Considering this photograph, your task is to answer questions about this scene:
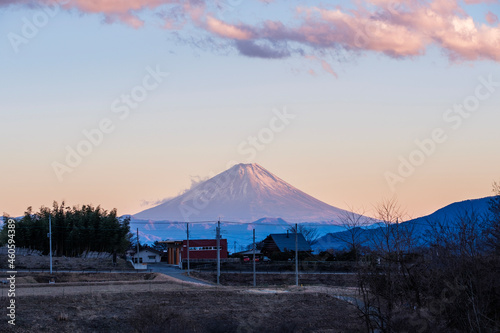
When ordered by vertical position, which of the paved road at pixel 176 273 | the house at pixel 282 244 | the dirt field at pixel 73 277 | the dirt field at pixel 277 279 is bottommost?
the dirt field at pixel 277 279

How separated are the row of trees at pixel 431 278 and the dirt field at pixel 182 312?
13.8 feet

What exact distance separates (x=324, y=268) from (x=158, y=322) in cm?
4603

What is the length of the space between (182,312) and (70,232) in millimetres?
48124

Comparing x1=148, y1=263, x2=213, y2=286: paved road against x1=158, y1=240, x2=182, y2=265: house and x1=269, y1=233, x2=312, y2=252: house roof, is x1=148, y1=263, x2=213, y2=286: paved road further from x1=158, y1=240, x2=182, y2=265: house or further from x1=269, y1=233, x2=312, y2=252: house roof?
x1=269, y1=233, x2=312, y2=252: house roof

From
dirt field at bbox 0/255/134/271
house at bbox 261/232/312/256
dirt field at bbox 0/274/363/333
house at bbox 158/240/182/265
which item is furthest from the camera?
house at bbox 261/232/312/256

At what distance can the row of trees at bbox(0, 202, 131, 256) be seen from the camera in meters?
72.8

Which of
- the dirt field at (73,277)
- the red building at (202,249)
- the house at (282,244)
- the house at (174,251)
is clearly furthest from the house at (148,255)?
the dirt field at (73,277)

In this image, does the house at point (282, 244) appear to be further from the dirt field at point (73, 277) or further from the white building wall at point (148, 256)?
the dirt field at point (73, 277)

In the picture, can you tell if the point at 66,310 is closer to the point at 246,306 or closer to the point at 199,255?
the point at 246,306

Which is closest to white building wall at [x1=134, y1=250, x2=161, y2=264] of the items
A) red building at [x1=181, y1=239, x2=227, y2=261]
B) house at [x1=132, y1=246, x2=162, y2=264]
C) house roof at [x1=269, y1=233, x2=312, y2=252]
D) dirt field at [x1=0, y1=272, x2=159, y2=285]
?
house at [x1=132, y1=246, x2=162, y2=264]

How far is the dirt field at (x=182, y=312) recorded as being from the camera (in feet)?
85.1

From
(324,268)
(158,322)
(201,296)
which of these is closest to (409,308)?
(158,322)

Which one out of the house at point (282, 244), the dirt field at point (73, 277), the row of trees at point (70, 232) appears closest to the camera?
the dirt field at point (73, 277)

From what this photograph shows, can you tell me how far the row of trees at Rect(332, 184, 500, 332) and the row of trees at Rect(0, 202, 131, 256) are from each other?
60748mm
